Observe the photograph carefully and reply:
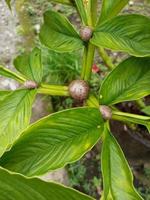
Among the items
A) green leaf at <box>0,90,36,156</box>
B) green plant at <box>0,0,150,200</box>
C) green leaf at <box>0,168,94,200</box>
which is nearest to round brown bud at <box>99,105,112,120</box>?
green plant at <box>0,0,150,200</box>

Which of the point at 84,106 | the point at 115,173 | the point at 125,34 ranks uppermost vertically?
the point at 125,34

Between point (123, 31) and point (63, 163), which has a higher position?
point (123, 31)

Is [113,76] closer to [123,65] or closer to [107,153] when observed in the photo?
[123,65]

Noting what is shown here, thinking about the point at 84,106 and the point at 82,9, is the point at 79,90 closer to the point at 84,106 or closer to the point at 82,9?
the point at 84,106

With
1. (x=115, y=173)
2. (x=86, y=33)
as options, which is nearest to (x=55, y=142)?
(x=115, y=173)

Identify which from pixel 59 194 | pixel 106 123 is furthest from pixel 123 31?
pixel 59 194

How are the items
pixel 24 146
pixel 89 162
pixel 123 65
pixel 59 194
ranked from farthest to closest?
pixel 89 162 < pixel 123 65 < pixel 24 146 < pixel 59 194
